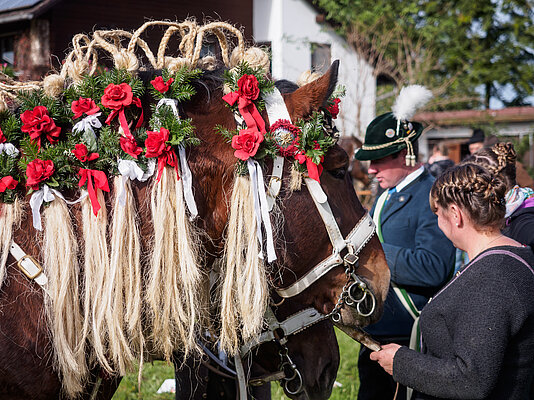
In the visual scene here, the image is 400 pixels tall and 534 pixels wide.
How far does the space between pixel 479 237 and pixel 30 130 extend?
179 centimetres

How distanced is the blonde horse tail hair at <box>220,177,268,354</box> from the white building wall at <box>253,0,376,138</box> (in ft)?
43.9

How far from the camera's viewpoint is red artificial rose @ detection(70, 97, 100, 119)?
1770 mm

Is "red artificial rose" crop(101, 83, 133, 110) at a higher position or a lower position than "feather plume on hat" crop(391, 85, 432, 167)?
higher

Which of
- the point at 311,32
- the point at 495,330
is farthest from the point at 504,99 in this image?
the point at 495,330

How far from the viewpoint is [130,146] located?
1.71 m

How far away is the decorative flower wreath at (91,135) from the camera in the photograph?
5.58 feet

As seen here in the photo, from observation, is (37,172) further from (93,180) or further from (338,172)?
(338,172)

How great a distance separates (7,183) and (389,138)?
2.45 metres

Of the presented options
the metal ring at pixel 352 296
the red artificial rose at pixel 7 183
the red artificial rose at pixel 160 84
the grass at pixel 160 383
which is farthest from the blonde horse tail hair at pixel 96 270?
the grass at pixel 160 383

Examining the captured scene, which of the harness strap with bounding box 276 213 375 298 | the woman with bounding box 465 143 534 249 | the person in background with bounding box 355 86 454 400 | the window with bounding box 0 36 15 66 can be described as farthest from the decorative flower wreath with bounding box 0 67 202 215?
the window with bounding box 0 36 15 66

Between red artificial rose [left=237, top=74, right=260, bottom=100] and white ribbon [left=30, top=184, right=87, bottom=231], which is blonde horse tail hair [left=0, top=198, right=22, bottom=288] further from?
red artificial rose [left=237, top=74, right=260, bottom=100]

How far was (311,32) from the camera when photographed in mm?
16797

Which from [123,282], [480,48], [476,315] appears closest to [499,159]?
[476,315]

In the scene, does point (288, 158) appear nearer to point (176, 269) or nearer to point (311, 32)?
point (176, 269)
